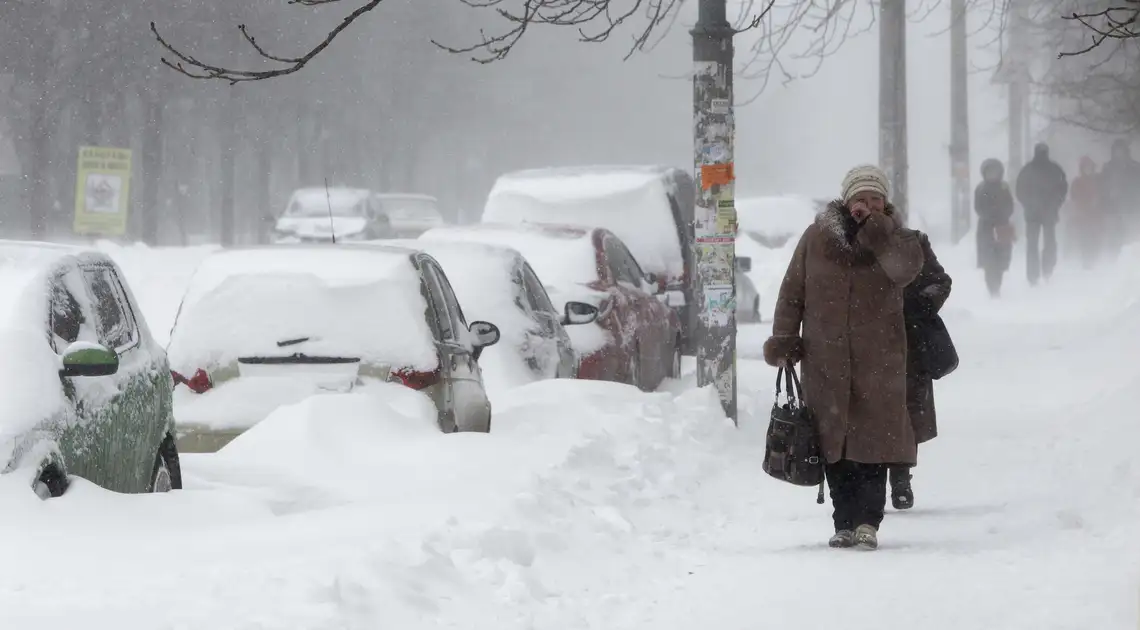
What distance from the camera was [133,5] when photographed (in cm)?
3472

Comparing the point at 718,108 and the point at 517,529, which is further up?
the point at 718,108

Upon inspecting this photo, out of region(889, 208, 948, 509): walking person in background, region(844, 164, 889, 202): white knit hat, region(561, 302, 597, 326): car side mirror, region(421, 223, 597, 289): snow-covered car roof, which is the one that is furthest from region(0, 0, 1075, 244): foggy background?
region(844, 164, 889, 202): white knit hat

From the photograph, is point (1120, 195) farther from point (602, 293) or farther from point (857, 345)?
point (857, 345)

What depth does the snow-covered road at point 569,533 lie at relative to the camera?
520cm

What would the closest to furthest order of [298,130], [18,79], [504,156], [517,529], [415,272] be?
1. [517,529]
2. [415,272]
3. [18,79]
4. [298,130]
5. [504,156]

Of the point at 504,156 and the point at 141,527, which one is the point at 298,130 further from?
the point at 141,527

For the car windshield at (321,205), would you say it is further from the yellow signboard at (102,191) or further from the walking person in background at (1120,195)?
the walking person in background at (1120,195)

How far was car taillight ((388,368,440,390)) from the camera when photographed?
8352 millimetres

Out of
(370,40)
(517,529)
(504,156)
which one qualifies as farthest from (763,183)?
(517,529)

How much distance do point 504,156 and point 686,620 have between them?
64.3 meters

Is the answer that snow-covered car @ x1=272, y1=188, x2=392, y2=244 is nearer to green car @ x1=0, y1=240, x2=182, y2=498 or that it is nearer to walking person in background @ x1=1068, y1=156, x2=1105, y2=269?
walking person in background @ x1=1068, y1=156, x2=1105, y2=269

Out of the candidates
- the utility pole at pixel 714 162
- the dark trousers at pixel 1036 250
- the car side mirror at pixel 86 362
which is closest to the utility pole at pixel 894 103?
the dark trousers at pixel 1036 250

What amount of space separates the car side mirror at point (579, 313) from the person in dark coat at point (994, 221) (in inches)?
518

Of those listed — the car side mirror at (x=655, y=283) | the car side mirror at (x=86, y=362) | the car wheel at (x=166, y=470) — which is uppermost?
the car side mirror at (x=655, y=283)
